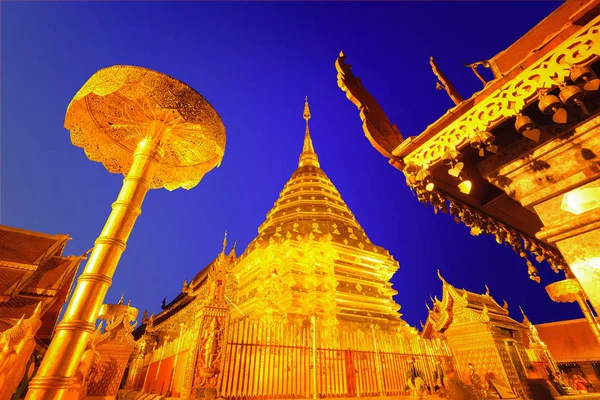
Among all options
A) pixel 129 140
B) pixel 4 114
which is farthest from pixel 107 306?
pixel 4 114

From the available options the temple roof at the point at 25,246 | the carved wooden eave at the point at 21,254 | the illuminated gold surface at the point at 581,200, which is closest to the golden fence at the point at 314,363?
the illuminated gold surface at the point at 581,200

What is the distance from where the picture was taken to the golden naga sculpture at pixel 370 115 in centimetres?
298

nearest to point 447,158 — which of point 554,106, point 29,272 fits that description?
point 554,106

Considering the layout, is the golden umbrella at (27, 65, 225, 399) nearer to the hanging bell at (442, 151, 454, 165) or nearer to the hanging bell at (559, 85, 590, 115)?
the hanging bell at (442, 151, 454, 165)

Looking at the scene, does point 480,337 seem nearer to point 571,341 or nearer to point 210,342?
point 210,342

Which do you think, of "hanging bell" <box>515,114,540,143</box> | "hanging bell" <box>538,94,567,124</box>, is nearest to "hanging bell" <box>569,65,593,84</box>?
"hanging bell" <box>538,94,567,124</box>

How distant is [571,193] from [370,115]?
72.3 inches

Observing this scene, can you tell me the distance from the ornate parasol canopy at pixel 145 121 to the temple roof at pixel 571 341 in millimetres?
21697

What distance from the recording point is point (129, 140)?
5.45 metres

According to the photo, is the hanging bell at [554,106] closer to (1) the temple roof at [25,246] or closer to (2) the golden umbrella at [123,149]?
(2) the golden umbrella at [123,149]

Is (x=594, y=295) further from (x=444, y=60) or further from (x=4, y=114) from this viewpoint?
(x=4, y=114)

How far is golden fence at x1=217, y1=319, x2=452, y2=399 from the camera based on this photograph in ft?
19.2

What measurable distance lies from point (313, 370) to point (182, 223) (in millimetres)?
125170

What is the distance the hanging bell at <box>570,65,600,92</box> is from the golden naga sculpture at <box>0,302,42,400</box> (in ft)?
24.9
